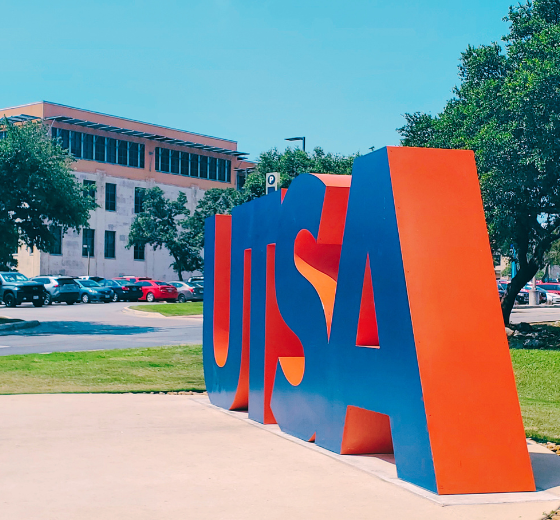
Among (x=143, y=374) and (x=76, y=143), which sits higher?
(x=76, y=143)

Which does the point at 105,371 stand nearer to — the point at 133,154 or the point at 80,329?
the point at 80,329

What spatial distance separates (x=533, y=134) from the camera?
59.3ft

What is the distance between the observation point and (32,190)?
80.3 feet

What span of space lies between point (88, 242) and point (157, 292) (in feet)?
64.1

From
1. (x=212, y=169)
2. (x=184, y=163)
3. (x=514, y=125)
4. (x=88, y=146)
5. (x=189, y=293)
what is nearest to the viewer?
(x=514, y=125)

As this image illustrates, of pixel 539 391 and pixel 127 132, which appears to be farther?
pixel 127 132

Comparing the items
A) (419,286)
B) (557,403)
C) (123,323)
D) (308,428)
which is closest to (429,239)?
(419,286)

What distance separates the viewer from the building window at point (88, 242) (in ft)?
215

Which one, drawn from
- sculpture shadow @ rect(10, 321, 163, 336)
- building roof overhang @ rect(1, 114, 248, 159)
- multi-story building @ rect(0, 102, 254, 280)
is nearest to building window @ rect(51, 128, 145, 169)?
multi-story building @ rect(0, 102, 254, 280)

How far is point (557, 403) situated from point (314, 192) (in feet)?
22.0

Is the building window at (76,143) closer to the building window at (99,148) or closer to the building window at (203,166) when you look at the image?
the building window at (99,148)

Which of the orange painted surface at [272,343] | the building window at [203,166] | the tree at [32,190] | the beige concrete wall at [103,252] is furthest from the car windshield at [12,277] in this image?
the building window at [203,166]

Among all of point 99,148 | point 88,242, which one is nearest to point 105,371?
point 88,242

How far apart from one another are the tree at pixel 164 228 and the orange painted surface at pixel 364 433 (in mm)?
54360
